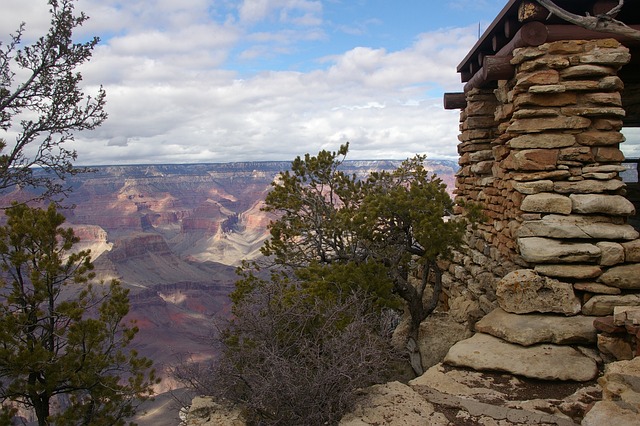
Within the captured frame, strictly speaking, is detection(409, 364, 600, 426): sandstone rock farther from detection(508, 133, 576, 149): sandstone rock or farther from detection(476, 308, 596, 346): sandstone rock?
detection(508, 133, 576, 149): sandstone rock

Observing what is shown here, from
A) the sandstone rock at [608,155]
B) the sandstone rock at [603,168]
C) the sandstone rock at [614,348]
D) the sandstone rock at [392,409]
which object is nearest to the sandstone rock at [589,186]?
the sandstone rock at [603,168]

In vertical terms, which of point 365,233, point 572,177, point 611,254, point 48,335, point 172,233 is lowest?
point 172,233

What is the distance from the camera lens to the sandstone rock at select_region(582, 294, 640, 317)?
5195 mm

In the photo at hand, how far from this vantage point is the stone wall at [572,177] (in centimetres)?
539

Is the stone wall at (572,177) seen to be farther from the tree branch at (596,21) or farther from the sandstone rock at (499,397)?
the tree branch at (596,21)

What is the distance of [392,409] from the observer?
402cm

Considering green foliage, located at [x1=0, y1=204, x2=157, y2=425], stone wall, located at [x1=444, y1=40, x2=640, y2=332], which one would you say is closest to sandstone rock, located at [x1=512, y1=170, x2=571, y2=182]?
stone wall, located at [x1=444, y1=40, x2=640, y2=332]

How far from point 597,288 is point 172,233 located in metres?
146

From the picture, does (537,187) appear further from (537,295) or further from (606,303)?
(606,303)

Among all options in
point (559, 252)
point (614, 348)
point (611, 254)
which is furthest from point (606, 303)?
point (614, 348)

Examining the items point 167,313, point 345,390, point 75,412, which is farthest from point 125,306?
point 167,313

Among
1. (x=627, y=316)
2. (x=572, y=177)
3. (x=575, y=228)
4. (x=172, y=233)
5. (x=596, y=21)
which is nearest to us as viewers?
(x=596, y=21)

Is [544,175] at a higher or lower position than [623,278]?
higher

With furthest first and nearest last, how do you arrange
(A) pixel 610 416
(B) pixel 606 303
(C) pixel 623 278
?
(C) pixel 623 278, (B) pixel 606 303, (A) pixel 610 416
